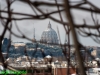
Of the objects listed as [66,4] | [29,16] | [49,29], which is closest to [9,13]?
[29,16]

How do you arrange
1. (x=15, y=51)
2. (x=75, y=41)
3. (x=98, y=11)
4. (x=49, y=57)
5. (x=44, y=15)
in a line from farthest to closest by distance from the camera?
(x=15, y=51), (x=49, y=57), (x=44, y=15), (x=98, y=11), (x=75, y=41)

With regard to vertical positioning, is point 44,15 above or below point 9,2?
below

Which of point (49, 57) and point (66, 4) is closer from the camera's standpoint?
point (66, 4)

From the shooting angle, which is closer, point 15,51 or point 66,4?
point 66,4

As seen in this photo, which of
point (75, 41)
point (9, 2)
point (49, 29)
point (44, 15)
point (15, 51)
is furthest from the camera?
point (15, 51)

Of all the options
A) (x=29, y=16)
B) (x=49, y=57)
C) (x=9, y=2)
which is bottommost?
(x=49, y=57)

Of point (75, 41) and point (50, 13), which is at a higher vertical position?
point (50, 13)

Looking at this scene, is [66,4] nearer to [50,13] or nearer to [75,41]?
[75,41]

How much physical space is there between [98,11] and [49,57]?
1582mm

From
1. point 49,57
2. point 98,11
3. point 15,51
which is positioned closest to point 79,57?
point 98,11

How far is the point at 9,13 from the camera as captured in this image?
1076mm

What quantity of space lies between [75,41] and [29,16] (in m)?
0.53

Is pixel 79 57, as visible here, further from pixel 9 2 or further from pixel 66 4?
pixel 9 2

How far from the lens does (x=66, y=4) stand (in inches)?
19.2
